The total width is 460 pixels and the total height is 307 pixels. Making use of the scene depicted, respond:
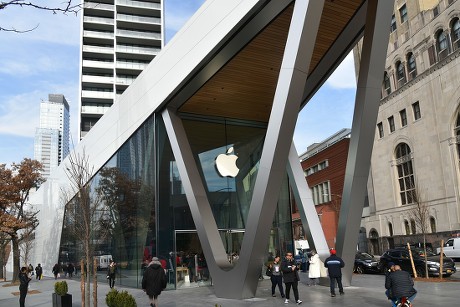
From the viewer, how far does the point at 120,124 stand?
24578 mm

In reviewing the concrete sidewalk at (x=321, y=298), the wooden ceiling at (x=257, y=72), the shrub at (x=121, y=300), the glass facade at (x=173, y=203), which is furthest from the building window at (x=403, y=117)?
the shrub at (x=121, y=300)

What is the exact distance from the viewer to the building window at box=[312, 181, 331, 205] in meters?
65.6

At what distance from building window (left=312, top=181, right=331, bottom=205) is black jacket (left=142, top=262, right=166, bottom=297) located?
54.4 m

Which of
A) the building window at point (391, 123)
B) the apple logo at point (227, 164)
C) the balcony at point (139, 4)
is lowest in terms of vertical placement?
the apple logo at point (227, 164)

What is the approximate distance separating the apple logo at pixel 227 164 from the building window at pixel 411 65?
31.6 metres

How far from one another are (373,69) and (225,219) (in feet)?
34.7

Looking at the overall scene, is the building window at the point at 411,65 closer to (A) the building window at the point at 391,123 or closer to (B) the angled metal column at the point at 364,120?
(A) the building window at the point at 391,123

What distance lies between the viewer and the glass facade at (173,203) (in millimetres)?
19703

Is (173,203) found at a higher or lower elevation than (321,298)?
higher

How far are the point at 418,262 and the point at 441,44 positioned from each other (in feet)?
93.2

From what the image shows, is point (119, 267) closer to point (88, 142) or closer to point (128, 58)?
point (88, 142)

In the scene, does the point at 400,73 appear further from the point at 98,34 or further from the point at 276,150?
the point at 98,34

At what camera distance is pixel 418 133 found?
4494 centimetres

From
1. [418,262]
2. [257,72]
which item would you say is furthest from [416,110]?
[257,72]
